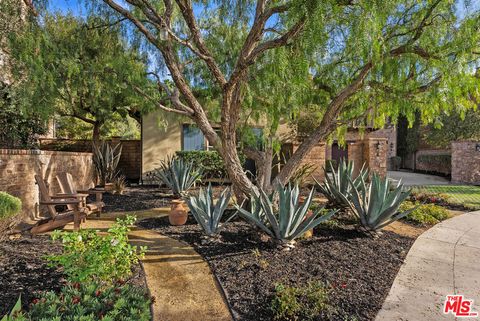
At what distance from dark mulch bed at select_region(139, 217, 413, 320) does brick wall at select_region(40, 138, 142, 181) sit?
25.7 feet

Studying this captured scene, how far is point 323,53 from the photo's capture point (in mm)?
5156

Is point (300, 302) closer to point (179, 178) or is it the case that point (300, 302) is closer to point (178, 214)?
point (178, 214)

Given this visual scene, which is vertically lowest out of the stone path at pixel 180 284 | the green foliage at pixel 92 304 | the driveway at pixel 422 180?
the driveway at pixel 422 180

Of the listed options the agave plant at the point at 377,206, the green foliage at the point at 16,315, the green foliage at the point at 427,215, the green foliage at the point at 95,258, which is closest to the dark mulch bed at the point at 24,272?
the green foliage at the point at 95,258

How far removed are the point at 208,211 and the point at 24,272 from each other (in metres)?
2.47

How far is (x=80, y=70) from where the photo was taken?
212 inches

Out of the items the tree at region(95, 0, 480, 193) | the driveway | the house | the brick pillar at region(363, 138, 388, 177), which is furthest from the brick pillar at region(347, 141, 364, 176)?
the tree at region(95, 0, 480, 193)

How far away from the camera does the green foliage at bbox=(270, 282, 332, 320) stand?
105 inches

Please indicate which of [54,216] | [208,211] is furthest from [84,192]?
[208,211]

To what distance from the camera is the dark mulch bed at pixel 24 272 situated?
284cm

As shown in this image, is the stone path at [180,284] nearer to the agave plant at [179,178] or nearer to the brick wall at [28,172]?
the brick wall at [28,172]

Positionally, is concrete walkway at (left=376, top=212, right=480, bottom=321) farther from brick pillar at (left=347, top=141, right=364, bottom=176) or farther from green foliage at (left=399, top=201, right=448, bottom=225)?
brick pillar at (left=347, top=141, right=364, bottom=176)

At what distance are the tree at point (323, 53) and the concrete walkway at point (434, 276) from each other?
2422mm

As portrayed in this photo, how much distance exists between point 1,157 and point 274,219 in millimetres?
4551
